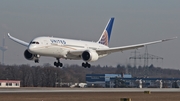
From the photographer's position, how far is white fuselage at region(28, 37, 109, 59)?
7956cm

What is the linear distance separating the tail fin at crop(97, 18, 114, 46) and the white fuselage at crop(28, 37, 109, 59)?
447 inches

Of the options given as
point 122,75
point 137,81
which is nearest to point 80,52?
point 137,81

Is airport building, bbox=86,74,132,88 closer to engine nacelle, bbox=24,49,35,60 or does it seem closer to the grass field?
engine nacelle, bbox=24,49,35,60

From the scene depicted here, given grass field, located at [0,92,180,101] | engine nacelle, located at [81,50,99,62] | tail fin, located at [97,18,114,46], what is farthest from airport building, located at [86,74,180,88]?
grass field, located at [0,92,180,101]

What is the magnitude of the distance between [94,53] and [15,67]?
72496 mm

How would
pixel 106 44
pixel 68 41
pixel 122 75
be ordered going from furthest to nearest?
pixel 122 75, pixel 106 44, pixel 68 41

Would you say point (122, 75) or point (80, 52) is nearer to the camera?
point (80, 52)

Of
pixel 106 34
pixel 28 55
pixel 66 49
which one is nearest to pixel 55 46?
pixel 66 49

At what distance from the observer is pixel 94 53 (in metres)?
87.3

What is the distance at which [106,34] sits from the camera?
342 feet

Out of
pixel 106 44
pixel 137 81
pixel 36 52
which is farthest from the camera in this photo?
pixel 137 81

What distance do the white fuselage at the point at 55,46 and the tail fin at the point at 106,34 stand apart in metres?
11.3

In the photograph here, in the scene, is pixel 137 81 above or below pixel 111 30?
below

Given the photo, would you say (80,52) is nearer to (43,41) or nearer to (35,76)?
(43,41)
